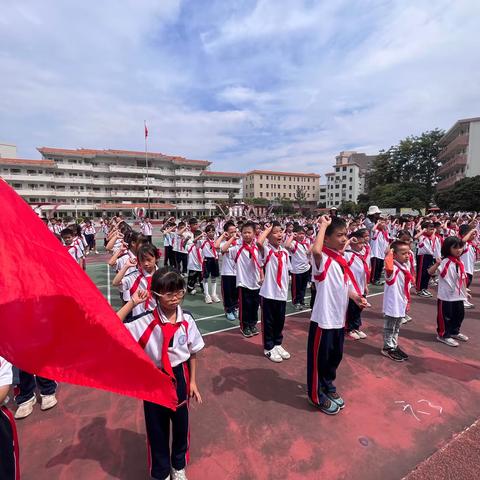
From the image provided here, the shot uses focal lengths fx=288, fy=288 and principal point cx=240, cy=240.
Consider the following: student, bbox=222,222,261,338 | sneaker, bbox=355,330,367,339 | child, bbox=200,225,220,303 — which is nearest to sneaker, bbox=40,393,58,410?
student, bbox=222,222,261,338

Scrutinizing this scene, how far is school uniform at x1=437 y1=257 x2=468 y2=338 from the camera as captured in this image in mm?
4547

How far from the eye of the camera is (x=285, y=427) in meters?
2.88

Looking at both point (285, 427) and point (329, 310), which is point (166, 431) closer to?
point (285, 427)

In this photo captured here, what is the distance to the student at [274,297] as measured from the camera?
13.9 feet

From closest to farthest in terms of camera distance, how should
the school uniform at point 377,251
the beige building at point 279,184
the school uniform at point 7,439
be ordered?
the school uniform at point 7,439 < the school uniform at point 377,251 < the beige building at point 279,184

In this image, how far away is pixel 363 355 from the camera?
14.3 ft

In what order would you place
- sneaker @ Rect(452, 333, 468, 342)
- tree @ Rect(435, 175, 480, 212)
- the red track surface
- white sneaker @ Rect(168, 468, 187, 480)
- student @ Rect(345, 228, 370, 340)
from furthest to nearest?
tree @ Rect(435, 175, 480, 212) → student @ Rect(345, 228, 370, 340) → sneaker @ Rect(452, 333, 468, 342) → the red track surface → white sneaker @ Rect(168, 468, 187, 480)

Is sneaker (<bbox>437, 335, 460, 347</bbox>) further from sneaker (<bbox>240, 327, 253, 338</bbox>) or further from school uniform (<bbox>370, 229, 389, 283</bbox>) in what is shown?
school uniform (<bbox>370, 229, 389, 283</bbox>)

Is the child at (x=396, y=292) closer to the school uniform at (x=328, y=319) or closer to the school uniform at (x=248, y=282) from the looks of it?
the school uniform at (x=328, y=319)

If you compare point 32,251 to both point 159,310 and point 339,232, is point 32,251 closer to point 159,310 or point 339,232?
point 159,310

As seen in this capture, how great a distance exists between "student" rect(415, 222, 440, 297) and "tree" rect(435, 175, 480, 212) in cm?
2726

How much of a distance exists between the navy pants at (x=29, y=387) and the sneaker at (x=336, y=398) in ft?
10.3

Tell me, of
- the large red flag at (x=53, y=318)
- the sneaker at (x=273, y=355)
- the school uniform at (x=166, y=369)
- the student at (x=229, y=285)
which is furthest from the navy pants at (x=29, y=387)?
the student at (x=229, y=285)

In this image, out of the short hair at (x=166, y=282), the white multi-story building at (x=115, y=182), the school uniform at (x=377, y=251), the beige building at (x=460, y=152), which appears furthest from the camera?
the white multi-story building at (x=115, y=182)
